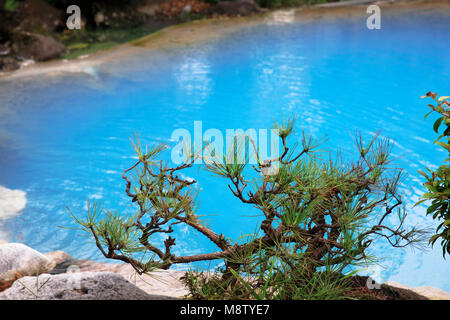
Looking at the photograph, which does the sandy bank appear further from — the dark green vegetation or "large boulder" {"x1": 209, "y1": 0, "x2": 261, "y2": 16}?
the dark green vegetation

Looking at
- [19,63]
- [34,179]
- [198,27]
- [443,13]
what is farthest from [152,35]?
[443,13]

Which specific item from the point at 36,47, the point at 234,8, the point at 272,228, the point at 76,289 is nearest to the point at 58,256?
the point at 76,289

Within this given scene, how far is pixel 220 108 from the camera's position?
6.17 meters

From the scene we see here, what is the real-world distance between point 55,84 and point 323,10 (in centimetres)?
591

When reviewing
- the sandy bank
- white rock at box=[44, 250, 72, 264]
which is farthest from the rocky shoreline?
the sandy bank

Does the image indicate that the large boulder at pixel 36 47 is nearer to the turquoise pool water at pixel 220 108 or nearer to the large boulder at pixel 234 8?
the turquoise pool water at pixel 220 108

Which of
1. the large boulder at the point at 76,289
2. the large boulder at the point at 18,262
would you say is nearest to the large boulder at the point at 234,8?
the large boulder at the point at 18,262

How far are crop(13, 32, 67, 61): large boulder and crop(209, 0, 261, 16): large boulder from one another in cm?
346

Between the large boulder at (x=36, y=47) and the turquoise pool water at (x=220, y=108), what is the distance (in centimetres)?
93

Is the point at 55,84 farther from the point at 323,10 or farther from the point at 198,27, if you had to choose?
the point at 323,10

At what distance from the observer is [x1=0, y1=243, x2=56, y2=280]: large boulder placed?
2.84 m
